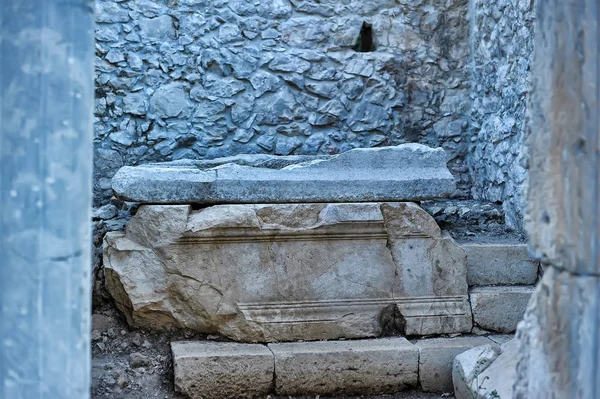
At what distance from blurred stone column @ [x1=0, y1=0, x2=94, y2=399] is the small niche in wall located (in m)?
4.37

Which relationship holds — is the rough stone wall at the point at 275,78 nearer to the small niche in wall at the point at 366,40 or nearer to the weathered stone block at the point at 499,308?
the small niche in wall at the point at 366,40

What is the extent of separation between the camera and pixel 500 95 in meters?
5.18

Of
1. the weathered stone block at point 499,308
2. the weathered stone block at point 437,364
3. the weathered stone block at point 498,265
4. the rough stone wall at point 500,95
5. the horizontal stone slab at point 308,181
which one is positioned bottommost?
the weathered stone block at point 437,364

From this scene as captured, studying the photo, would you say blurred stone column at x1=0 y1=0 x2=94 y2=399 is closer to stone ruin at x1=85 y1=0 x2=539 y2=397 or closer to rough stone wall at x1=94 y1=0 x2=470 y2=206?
stone ruin at x1=85 y1=0 x2=539 y2=397

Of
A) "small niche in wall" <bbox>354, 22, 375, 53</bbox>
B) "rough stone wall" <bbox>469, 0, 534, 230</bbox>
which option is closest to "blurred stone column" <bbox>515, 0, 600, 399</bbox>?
"rough stone wall" <bbox>469, 0, 534, 230</bbox>

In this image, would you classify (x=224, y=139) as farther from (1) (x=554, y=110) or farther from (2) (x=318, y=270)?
(1) (x=554, y=110)

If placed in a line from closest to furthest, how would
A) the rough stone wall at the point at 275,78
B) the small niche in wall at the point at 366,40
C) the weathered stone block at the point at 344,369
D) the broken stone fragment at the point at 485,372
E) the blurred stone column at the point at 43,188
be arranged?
the blurred stone column at the point at 43,188, the broken stone fragment at the point at 485,372, the weathered stone block at the point at 344,369, the rough stone wall at the point at 275,78, the small niche in wall at the point at 366,40

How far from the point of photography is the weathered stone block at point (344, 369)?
381 centimetres

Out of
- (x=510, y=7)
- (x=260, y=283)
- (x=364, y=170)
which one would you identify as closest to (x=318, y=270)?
(x=260, y=283)

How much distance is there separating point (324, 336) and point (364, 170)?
3.08 feet

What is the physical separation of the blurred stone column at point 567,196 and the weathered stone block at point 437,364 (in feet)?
7.81

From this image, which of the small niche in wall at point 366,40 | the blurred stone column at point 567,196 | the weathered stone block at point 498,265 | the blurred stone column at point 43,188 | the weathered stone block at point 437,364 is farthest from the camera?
the small niche in wall at point 366,40

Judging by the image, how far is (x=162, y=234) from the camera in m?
3.94

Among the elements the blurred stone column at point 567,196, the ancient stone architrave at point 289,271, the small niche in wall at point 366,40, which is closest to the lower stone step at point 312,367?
the ancient stone architrave at point 289,271
